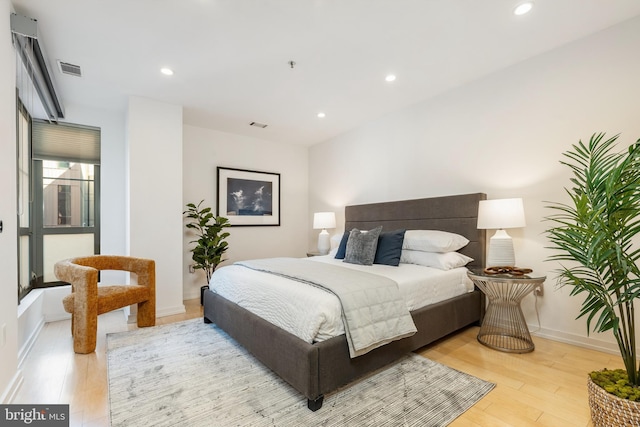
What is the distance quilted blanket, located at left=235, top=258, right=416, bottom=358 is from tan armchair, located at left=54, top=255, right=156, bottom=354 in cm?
174

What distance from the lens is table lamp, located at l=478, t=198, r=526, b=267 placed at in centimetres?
263

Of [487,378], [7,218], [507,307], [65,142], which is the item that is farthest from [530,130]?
[65,142]

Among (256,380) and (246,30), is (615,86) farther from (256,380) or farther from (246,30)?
(256,380)

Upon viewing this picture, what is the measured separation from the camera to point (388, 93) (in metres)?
3.54

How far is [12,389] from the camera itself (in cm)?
186

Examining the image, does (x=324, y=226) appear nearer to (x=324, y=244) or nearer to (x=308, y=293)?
(x=324, y=244)

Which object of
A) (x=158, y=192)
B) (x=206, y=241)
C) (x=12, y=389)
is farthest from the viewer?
(x=206, y=241)

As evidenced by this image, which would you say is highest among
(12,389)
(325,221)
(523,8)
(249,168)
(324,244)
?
(523,8)

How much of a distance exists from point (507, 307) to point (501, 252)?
0.51m

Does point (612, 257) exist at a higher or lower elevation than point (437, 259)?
higher

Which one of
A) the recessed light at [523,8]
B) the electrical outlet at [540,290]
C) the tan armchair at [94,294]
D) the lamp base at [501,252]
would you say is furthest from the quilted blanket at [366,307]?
the recessed light at [523,8]

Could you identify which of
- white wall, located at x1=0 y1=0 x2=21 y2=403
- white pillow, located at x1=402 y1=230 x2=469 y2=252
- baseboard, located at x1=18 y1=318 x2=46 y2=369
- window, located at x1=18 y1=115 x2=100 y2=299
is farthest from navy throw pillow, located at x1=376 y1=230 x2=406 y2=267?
window, located at x1=18 y1=115 x2=100 y2=299

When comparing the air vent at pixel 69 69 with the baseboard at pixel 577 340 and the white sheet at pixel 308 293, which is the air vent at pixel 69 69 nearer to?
the white sheet at pixel 308 293

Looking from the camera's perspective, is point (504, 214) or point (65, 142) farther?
point (65, 142)
